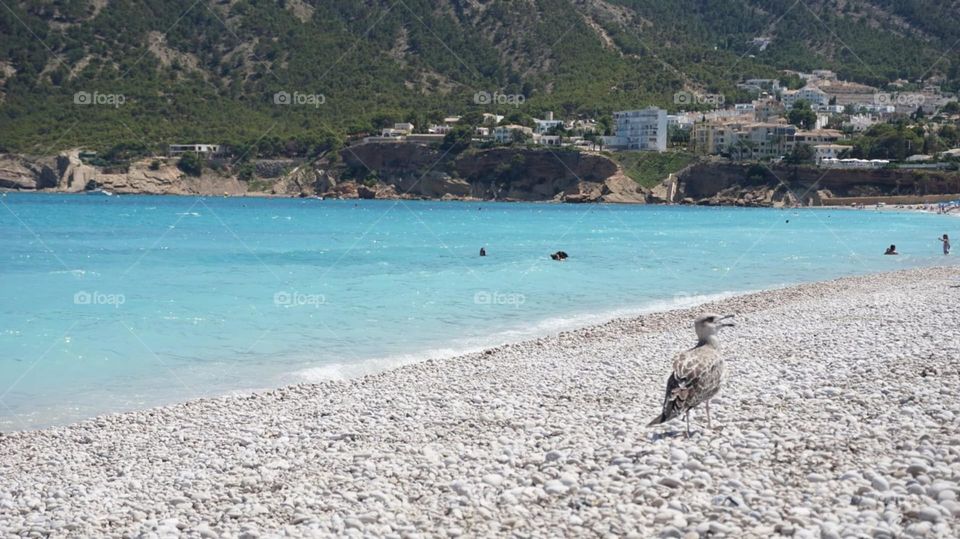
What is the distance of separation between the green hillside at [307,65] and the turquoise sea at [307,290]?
74.0 metres

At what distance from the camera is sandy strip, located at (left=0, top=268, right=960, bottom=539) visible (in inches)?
235

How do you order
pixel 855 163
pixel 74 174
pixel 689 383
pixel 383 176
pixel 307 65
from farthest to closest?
pixel 307 65
pixel 383 176
pixel 74 174
pixel 855 163
pixel 689 383

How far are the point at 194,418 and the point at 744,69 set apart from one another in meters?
184

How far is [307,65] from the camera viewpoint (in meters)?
146

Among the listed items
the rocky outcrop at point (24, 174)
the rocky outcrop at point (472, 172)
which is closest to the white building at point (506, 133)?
the rocky outcrop at point (472, 172)

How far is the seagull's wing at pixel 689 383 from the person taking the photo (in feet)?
24.2

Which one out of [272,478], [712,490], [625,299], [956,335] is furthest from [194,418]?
[625,299]

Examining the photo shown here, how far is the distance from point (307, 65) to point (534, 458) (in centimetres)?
14530

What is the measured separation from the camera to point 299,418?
9984 millimetres

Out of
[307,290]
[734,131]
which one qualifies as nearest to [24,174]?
[734,131]

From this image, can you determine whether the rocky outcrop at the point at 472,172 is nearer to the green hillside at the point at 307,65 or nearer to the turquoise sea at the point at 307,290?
the green hillside at the point at 307,65

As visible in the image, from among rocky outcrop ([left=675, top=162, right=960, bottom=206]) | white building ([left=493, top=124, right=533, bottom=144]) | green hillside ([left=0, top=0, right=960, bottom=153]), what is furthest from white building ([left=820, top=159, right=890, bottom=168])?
green hillside ([left=0, top=0, right=960, bottom=153])

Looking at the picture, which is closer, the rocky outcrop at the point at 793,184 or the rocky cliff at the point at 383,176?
the rocky outcrop at the point at 793,184

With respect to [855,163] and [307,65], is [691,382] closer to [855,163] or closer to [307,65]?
[855,163]
